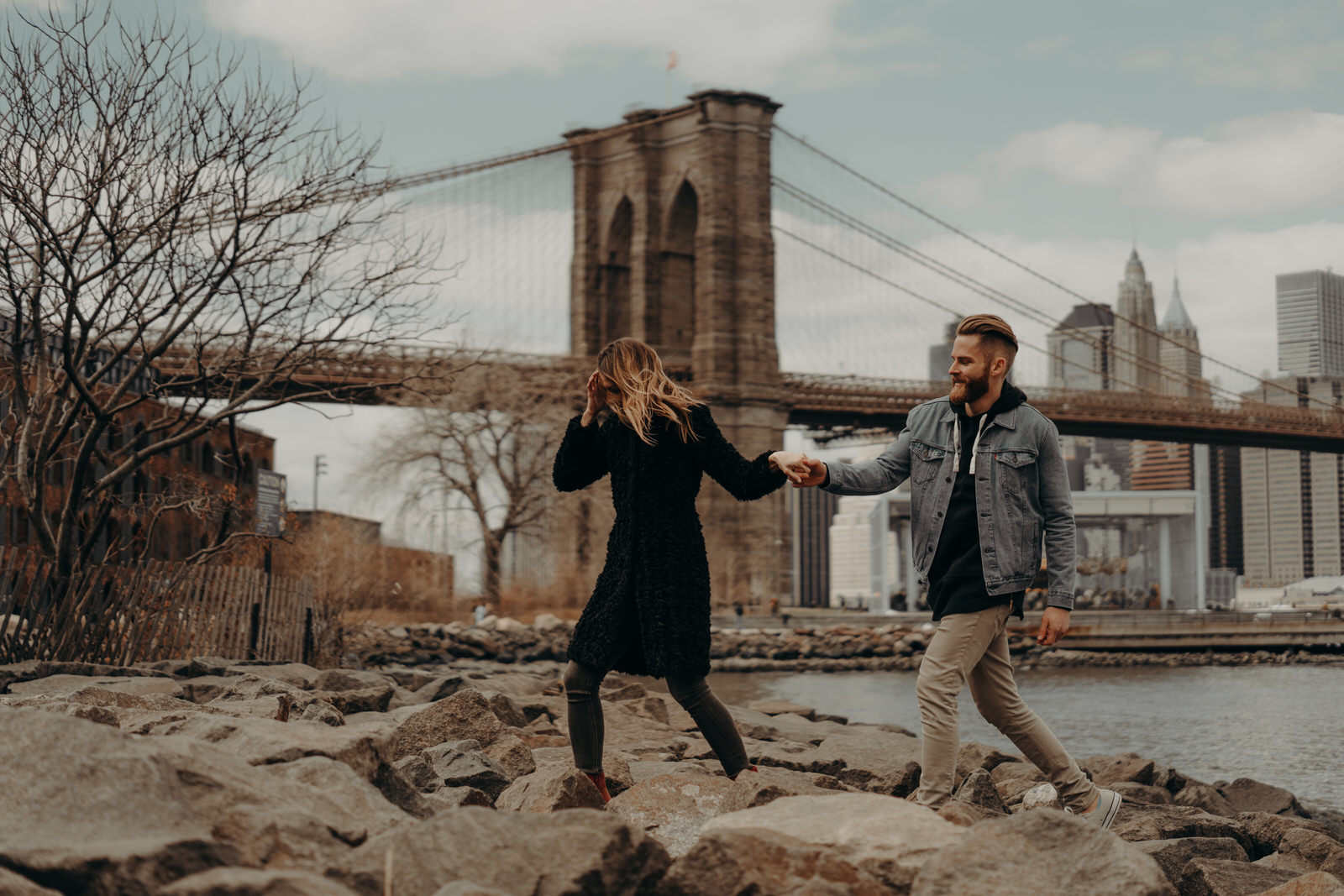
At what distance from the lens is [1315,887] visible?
412 centimetres

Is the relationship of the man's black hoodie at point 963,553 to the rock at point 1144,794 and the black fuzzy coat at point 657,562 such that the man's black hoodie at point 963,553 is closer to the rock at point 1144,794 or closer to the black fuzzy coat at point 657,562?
the black fuzzy coat at point 657,562

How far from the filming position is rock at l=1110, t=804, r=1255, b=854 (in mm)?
6324

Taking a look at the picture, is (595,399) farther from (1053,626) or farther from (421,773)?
(1053,626)

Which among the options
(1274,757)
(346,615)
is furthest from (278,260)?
(346,615)

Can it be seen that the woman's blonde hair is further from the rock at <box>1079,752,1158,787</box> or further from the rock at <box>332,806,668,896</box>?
the rock at <box>1079,752,1158,787</box>

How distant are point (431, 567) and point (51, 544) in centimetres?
2634

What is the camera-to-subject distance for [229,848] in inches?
114

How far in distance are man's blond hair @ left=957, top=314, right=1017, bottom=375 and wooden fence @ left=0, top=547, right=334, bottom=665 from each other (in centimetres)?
730

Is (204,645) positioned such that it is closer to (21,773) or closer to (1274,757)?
(21,773)

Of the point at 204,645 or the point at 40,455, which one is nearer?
the point at 40,455

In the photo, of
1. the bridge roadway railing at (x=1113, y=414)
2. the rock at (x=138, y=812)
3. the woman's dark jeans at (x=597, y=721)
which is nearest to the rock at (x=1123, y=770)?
the woman's dark jeans at (x=597, y=721)

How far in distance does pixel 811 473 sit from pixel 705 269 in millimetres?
47594

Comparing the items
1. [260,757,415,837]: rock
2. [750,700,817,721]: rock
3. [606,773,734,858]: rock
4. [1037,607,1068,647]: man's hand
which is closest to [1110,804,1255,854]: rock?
[1037,607,1068,647]: man's hand

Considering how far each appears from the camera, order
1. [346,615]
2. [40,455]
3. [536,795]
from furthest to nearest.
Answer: [346,615]
[40,455]
[536,795]
